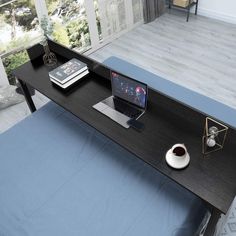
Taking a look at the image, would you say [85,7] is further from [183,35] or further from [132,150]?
[132,150]

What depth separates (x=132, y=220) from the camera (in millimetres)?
1841

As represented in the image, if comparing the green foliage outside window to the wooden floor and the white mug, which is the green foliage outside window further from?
the white mug

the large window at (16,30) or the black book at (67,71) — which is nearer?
the black book at (67,71)

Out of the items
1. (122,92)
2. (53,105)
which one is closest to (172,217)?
(122,92)

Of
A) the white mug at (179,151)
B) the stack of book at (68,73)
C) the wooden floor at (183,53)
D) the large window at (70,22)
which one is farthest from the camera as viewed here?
the large window at (70,22)

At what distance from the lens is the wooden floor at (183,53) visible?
3.49 m

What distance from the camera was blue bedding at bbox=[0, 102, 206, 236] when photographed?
1.84m

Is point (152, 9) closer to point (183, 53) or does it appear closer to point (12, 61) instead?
point (183, 53)

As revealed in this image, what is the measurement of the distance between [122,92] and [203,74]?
1856 mm

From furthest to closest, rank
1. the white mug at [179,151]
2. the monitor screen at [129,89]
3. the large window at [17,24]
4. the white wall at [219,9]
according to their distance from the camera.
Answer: the white wall at [219,9] → the large window at [17,24] → the monitor screen at [129,89] → the white mug at [179,151]

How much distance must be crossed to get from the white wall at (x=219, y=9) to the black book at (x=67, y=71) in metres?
3.05

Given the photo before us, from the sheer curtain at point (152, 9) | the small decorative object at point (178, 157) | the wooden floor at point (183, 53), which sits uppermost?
the small decorative object at point (178, 157)

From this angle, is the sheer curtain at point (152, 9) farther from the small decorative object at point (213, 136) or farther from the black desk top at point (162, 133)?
the small decorative object at point (213, 136)

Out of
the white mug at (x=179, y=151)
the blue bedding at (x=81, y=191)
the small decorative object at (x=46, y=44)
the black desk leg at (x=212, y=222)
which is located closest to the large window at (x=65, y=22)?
the small decorative object at (x=46, y=44)
